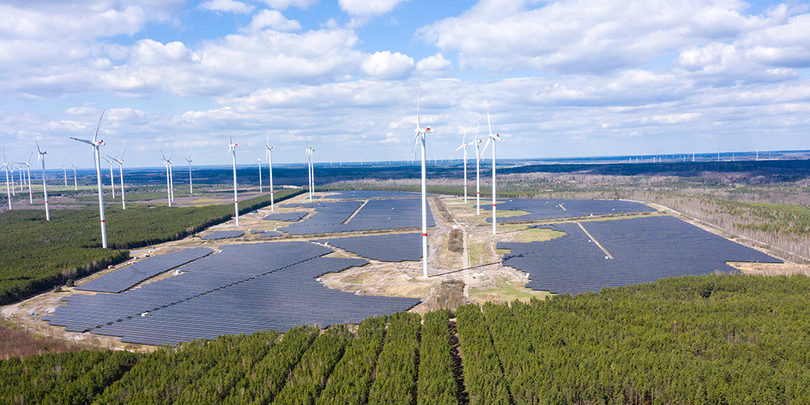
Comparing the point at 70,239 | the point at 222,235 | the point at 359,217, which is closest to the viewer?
the point at 70,239

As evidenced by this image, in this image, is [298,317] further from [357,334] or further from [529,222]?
[529,222]

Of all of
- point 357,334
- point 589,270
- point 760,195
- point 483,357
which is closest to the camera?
point 483,357

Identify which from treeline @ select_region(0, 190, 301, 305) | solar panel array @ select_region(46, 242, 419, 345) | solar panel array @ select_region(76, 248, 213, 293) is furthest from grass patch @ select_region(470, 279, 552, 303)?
treeline @ select_region(0, 190, 301, 305)

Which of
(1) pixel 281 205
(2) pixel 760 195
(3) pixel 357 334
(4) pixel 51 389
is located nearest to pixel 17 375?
(4) pixel 51 389

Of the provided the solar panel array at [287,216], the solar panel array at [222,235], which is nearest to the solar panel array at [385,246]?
the solar panel array at [222,235]

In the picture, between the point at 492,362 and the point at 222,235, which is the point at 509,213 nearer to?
the point at 222,235

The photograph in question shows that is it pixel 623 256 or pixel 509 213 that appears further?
pixel 509 213

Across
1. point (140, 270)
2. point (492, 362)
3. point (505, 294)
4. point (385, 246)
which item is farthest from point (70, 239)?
point (492, 362)
